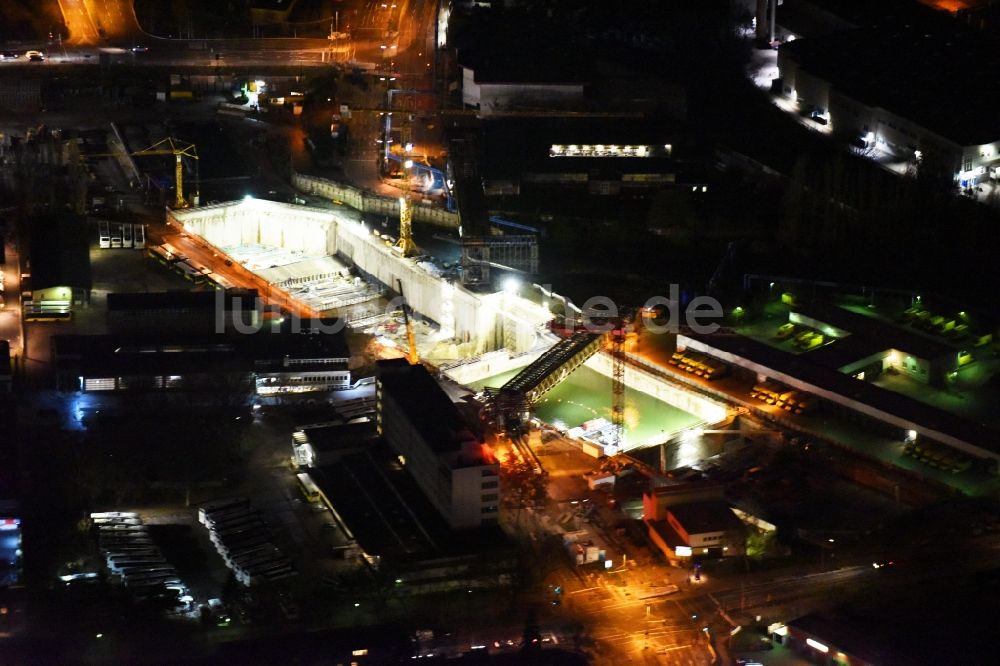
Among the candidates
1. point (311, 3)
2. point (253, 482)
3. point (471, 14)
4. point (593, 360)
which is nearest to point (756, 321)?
point (593, 360)

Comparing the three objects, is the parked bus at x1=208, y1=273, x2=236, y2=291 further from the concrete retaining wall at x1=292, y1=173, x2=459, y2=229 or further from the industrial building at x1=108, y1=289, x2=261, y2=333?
the concrete retaining wall at x1=292, y1=173, x2=459, y2=229

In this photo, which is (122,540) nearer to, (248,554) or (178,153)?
(248,554)

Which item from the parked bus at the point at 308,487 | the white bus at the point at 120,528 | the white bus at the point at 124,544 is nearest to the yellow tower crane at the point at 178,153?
the parked bus at the point at 308,487

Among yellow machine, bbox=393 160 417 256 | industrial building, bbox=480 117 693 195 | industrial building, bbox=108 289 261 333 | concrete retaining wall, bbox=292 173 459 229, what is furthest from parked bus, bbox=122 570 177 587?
industrial building, bbox=480 117 693 195

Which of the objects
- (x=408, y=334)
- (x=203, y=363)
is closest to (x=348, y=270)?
(x=408, y=334)

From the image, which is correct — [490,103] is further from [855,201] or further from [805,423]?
[805,423]

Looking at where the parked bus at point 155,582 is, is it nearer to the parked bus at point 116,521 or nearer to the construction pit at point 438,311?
the parked bus at point 116,521
